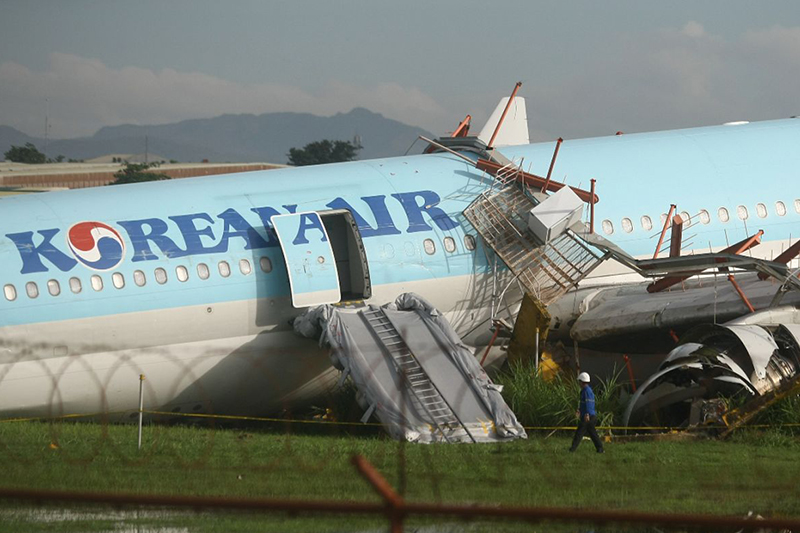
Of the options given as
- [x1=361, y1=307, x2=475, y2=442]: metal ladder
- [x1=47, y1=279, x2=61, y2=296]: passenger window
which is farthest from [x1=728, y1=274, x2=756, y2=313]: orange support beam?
[x1=47, y1=279, x2=61, y2=296]: passenger window

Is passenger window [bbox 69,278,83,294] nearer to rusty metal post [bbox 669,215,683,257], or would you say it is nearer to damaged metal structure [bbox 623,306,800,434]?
damaged metal structure [bbox 623,306,800,434]

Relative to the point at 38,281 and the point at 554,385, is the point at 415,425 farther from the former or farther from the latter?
the point at 38,281

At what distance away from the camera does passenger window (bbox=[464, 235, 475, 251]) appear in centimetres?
2247

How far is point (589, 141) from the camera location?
25.6 meters

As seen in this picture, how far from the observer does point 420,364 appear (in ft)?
63.8

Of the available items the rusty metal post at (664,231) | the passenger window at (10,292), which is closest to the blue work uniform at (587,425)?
the rusty metal post at (664,231)

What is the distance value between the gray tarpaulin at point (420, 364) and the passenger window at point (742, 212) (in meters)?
7.53

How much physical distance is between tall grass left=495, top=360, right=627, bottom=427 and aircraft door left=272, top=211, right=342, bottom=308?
361cm

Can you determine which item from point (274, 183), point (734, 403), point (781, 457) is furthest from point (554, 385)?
point (274, 183)

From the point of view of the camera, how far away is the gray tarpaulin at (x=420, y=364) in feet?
59.3

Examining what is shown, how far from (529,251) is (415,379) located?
4.53m

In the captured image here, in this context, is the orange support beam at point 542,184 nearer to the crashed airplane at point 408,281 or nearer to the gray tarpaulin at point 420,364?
the crashed airplane at point 408,281

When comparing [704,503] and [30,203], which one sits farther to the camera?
[30,203]

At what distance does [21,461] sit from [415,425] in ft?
19.5
